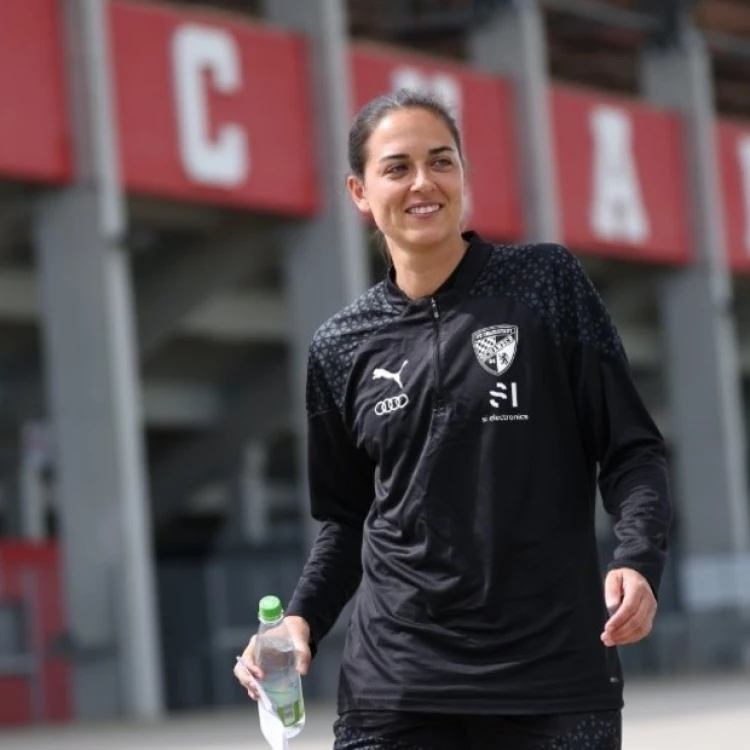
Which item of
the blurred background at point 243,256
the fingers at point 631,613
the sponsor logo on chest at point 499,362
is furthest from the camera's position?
the blurred background at point 243,256

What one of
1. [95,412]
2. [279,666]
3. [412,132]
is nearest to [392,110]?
[412,132]

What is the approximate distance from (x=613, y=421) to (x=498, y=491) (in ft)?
0.87

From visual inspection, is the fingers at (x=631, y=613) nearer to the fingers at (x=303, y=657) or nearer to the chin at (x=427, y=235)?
the fingers at (x=303, y=657)

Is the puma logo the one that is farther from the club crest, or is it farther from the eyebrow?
the eyebrow

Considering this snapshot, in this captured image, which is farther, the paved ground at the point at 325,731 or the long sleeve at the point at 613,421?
the paved ground at the point at 325,731

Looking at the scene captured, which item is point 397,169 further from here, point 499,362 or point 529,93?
point 529,93

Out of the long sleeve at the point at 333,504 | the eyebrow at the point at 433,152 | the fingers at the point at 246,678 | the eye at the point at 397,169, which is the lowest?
the fingers at the point at 246,678

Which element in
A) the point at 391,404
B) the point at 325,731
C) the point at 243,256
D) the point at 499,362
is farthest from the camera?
the point at 243,256

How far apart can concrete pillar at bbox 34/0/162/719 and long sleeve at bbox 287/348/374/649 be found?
13.9 metres

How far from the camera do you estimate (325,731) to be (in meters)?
15.1

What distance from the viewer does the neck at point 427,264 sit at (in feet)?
14.9

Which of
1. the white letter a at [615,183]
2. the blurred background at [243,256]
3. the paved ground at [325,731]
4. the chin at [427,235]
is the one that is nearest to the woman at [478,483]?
the chin at [427,235]

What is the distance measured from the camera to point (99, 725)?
1741 cm

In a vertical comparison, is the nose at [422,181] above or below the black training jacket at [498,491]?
above
